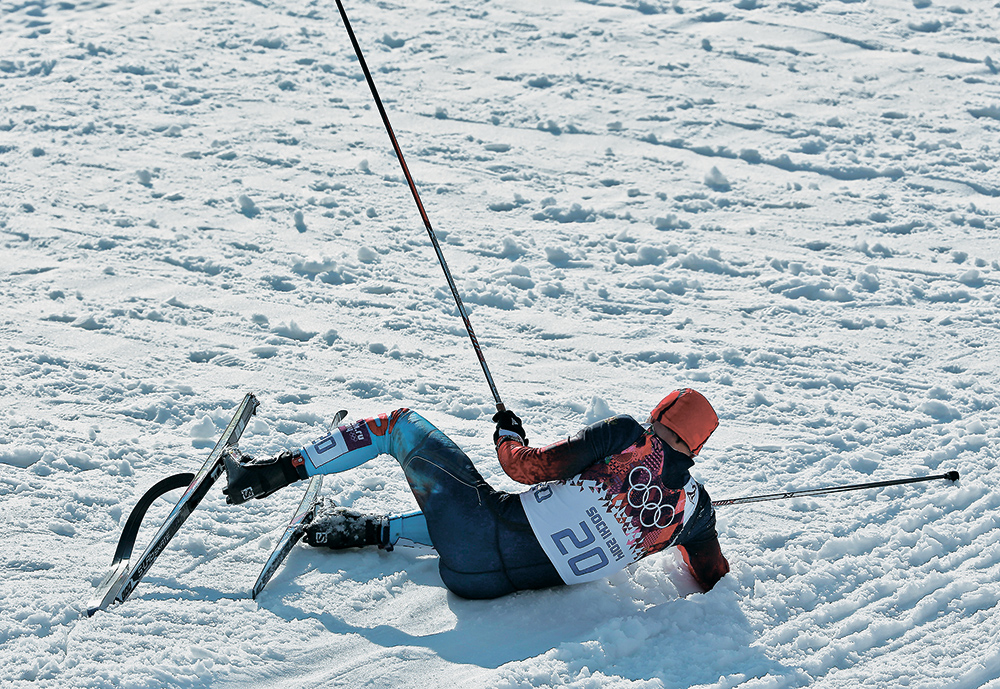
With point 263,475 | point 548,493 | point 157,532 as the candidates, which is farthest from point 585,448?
point 157,532

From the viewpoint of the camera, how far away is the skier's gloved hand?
3.85 m

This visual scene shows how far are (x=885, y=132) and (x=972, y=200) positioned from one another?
1.30 meters

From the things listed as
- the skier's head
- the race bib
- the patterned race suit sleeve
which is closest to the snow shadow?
the race bib

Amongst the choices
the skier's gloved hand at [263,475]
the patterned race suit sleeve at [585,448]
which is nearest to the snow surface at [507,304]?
the skier's gloved hand at [263,475]

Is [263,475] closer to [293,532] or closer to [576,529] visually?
[293,532]

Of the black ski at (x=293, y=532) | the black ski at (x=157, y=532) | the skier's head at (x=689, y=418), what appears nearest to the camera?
the skier's head at (x=689, y=418)

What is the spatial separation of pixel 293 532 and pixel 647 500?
1513 millimetres

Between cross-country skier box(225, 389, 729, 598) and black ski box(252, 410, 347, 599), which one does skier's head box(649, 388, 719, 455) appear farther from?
black ski box(252, 410, 347, 599)

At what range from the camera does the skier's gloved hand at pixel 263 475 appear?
151 inches

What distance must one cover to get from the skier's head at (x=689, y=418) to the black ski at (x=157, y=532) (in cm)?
198

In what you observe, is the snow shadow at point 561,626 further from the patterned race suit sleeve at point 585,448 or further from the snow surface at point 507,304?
the patterned race suit sleeve at point 585,448

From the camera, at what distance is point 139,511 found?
13.3 feet

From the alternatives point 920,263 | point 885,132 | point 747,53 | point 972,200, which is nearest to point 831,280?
point 920,263

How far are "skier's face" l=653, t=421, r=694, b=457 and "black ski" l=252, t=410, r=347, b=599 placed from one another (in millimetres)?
1604
